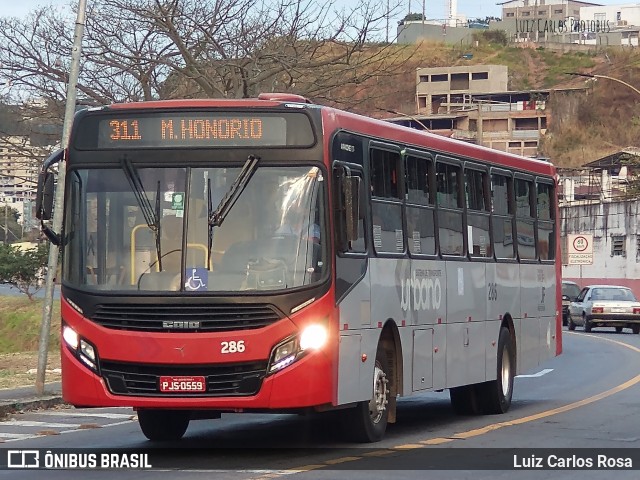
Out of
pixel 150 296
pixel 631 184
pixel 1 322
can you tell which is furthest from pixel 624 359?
Result: pixel 631 184

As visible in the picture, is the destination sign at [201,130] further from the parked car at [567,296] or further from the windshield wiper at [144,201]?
the parked car at [567,296]

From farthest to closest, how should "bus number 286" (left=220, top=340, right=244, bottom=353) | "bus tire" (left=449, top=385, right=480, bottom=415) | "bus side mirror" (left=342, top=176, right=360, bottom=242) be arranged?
1. "bus tire" (left=449, top=385, right=480, bottom=415)
2. "bus side mirror" (left=342, top=176, right=360, bottom=242)
3. "bus number 286" (left=220, top=340, right=244, bottom=353)

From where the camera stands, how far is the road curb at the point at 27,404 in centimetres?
1798

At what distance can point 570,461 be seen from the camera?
1229cm

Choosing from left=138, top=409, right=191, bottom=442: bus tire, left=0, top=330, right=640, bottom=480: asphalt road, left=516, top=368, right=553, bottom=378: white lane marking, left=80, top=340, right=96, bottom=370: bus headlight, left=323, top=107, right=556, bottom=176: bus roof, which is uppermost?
left=323, top=107, right=556, bottom=176: bus roof

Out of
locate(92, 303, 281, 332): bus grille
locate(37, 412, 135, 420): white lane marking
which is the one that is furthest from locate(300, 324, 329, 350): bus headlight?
locate(37, 412, 135, 420): white lane marking

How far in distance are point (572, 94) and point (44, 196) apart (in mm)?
145197

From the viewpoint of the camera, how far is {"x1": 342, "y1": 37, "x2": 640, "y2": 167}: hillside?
472ft

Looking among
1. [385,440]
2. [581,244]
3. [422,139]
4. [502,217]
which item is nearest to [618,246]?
[581,244]

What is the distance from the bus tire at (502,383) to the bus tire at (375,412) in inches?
157

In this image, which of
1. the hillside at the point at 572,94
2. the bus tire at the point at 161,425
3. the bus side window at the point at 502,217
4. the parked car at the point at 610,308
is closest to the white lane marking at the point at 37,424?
the bus tire at the point at 161,425

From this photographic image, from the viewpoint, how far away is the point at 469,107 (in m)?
136

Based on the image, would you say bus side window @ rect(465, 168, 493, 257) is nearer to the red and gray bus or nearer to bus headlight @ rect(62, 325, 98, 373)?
the red and gray bus

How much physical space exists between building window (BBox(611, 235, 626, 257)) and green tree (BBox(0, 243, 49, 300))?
28137mm
